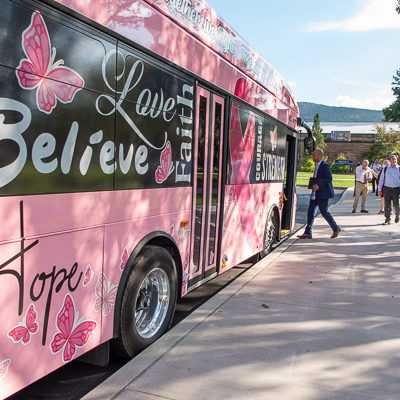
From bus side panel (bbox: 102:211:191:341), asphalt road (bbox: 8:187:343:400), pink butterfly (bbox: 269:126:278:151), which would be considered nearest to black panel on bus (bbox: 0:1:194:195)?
bus side panel (bbox: 102:211:191:341)

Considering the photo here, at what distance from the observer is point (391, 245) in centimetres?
891

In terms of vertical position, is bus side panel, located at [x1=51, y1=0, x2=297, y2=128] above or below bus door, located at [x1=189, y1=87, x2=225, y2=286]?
above

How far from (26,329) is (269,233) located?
5913mm

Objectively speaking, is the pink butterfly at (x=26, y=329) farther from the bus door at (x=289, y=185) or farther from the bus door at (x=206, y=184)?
the bus door at (x=289, y=185)

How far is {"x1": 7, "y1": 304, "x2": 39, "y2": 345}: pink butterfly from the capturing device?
2404 mm

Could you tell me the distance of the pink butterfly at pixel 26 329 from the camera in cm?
240

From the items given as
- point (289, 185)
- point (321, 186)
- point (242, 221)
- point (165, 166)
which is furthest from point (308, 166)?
point (165, 166)

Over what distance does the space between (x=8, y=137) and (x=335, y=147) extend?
78356 mm

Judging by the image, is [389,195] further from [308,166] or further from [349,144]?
[349,144]

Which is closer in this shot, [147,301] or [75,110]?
[75,110]

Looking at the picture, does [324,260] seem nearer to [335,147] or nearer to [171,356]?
[171,356]

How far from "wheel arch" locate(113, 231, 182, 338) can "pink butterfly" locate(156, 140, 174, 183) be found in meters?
0.48

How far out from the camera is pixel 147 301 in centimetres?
396

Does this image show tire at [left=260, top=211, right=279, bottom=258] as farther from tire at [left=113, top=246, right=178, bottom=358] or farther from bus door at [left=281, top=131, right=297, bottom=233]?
tire at [left=113, top=246, right=178, bottom=358]
